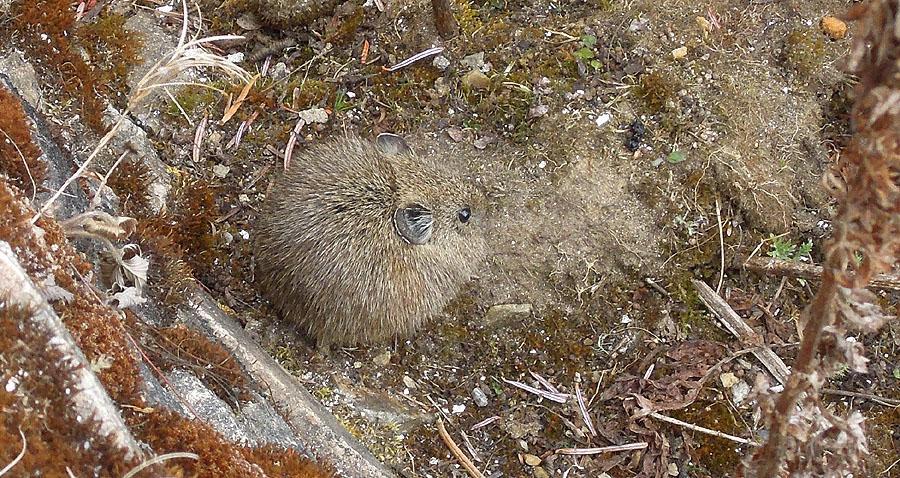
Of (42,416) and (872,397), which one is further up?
(42,416)

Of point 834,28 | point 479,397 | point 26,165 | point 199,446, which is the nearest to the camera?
point 199,446

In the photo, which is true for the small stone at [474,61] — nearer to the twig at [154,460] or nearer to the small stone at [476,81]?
the small stone at [476,81]

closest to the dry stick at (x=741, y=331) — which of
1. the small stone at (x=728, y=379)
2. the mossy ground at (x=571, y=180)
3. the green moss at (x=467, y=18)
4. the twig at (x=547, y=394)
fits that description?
the mossy ground at (x=571, y=180)

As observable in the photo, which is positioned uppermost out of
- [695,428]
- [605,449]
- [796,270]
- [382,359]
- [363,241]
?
[363,241]

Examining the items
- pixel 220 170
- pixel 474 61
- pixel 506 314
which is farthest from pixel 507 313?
pixel 220 170

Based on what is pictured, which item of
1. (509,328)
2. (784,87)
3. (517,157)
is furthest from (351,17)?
(784,87)

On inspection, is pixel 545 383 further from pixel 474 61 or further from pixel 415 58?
pixel 415 58

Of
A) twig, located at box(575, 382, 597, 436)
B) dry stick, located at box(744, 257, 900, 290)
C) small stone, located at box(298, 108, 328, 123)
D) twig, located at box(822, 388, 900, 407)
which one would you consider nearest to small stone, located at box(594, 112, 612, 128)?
dry stick, located at box(744, 257, 900, 290)
